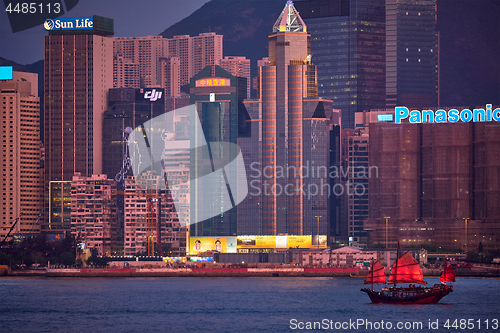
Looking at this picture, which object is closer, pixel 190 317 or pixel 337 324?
pixel 337 324

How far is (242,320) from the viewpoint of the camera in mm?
180000

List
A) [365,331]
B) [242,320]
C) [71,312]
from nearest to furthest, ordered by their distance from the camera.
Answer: [365,331], [242,320], [71,312]

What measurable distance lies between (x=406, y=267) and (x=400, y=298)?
24.0 ft

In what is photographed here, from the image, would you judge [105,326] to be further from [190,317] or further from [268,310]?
[268,310]

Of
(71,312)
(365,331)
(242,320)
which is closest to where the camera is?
(365,331)

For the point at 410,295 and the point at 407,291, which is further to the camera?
the point at 410,295

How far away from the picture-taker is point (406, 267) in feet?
655

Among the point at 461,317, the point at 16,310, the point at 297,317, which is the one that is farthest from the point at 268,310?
the point at 16,310

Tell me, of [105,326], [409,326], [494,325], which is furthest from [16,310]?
[494,325]

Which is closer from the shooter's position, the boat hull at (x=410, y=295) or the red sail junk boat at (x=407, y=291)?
the boat hull at (x=410, y=295)

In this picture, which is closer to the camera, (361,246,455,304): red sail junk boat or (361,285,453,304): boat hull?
(361,285,453,304): boat hull

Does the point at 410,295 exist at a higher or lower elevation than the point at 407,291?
lower

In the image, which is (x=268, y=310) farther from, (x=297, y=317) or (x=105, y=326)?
(x=105, y=326)

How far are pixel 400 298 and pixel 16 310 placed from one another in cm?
7333
